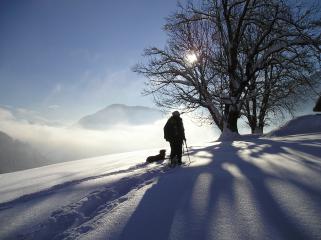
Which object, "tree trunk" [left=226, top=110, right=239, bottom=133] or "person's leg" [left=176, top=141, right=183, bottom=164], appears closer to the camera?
"person's leg" [left=176, top=141, right=183, bottom=164]

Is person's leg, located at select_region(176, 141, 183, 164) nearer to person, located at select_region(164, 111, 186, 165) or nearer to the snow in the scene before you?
person, located at select_region(164, 111, 186, 165)

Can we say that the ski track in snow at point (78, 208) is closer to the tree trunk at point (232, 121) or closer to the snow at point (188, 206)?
the snow at point (188, 206)

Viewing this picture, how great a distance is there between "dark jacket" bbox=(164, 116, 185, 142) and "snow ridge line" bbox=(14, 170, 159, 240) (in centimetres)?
315

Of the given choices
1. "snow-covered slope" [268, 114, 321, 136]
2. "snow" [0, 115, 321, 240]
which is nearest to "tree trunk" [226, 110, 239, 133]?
"snow-covered slope" [268, 114, 321, 136]

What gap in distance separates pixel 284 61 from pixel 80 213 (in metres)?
17.8

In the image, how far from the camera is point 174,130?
408 inches

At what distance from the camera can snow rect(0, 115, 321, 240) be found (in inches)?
161

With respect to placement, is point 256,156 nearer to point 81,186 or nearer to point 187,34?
point 81,186

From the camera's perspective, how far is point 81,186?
7.88 meters

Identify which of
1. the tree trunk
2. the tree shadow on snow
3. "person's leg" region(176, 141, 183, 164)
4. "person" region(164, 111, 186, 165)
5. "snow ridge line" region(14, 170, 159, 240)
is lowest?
the tree shadow on snow

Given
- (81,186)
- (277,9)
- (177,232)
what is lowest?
(177,232)

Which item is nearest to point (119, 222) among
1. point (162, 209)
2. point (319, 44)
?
point (162, 209)

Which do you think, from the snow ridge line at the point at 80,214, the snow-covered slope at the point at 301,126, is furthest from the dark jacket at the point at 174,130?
the snow-covered slope at the point at 301,126

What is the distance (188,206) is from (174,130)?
547cm
